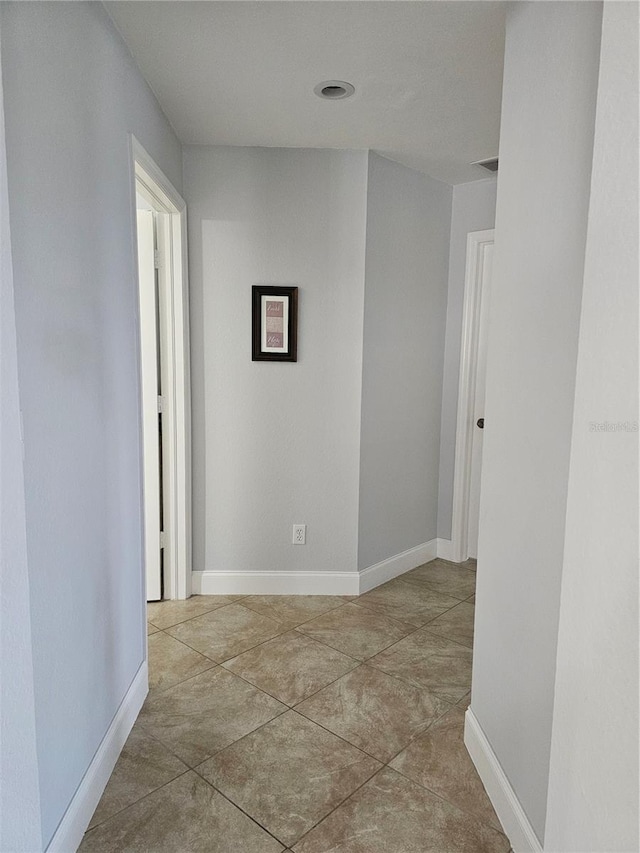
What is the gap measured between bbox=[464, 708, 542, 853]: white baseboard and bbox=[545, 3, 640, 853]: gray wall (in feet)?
2.04

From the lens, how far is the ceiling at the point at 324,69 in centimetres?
181

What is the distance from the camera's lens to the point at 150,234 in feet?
9.61

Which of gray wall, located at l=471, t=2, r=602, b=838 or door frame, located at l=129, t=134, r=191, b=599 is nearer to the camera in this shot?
gray wall, located at l=471, t=2, r=602, b=838

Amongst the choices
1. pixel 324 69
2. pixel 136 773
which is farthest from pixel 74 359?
pixel 324 69

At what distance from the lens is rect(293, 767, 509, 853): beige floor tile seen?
1610 millimetres

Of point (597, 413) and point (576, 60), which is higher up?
point (576, 60)

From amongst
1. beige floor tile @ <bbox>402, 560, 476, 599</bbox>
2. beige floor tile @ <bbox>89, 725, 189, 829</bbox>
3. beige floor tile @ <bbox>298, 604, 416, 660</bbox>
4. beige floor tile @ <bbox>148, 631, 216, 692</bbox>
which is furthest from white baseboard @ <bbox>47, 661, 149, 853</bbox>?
beige floor tile @ <bbox>402, 560, 476, 599</bbox>

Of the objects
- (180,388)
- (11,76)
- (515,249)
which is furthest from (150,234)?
(515,249)

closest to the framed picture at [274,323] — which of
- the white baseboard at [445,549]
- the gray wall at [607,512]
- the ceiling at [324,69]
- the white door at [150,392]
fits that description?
the white door at [150,392]

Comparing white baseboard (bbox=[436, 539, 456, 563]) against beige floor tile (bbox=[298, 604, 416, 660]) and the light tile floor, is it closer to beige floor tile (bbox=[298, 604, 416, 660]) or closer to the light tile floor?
the light tile floor

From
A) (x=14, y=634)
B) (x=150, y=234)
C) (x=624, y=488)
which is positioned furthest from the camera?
(x=150, y=234)

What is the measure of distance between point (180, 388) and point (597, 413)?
245 centimetres

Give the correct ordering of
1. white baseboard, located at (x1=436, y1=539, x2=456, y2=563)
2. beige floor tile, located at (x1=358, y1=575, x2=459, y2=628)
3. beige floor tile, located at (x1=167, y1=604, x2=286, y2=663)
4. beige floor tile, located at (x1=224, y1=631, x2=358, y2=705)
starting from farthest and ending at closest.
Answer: white baseboard, located at (x1=436, y1=539, x2=456, y2=563) → beige floor tile, located at (x1=358, y1=575, x2=459, y2=628) → beige floor tile, located at (x1=167, y1=604, x2=286, y2=663) → beige floor tile, located at (x1=224, y1=631, x2=358, y2=705)

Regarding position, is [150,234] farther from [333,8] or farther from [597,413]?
[597,413]
